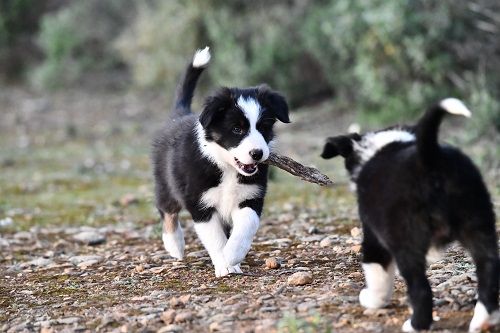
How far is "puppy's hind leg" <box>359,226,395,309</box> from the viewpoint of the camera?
14.0 ft

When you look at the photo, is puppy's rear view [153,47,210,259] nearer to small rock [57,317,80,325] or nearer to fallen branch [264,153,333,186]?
fallen branch [264,153,333,186]

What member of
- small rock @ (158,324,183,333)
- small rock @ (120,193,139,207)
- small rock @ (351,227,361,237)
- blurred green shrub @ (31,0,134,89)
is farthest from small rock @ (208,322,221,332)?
blurred green shrub @ (31,0,134,89)

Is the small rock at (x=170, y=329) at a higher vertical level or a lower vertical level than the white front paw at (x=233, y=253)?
higher

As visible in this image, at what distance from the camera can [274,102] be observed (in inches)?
225

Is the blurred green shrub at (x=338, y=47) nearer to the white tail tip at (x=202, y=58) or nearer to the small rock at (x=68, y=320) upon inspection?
the white tail tip at (x=202, y=58)

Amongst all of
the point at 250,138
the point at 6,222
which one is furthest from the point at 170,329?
the point at 6,222

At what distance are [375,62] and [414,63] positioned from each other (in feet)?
2.69

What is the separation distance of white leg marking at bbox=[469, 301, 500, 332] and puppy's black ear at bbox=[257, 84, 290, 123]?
218cm

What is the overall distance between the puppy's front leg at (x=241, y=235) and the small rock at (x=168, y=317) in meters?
0.91

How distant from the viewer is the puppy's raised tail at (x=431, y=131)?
3.80 meters

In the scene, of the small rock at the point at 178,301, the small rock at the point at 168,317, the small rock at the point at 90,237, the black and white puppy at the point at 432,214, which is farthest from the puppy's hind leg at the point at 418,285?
the small rock at the point at 90,237

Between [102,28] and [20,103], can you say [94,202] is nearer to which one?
[20,103]

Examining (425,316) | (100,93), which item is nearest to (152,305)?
(425,316)

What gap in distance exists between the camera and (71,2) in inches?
1123
